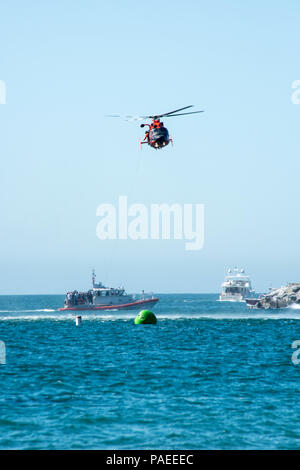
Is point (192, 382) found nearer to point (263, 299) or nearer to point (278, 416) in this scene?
point (278, 416)

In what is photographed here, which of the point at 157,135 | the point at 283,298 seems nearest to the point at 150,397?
the point at 157,135

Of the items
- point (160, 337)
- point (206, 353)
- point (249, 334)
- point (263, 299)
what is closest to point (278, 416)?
point (206, 353)

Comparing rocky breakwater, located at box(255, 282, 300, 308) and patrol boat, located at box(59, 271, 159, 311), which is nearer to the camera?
patrol boat, located at box(59, 271, 159, 311)

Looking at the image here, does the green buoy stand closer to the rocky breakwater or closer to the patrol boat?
the patrol boat

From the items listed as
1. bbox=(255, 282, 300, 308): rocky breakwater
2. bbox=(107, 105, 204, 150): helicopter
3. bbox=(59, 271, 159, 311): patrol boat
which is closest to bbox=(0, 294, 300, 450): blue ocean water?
bbox=(107, 105, 204, 150): helicopter

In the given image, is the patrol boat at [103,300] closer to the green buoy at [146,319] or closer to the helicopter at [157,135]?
the green buoy at [146,319]
